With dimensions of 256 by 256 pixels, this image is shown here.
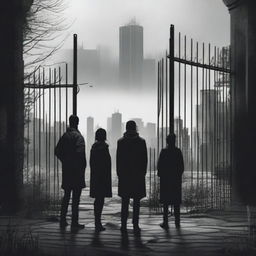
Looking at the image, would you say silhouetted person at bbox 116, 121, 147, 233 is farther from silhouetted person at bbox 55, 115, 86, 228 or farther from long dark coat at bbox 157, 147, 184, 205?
silhouetted person at bbox 55, 115, 86, 228

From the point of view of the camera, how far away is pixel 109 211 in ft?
41.0

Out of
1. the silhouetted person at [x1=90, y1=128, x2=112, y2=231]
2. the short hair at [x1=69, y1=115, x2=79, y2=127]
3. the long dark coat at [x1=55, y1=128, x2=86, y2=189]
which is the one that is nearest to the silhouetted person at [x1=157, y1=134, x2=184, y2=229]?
the silhouetted person at [x1=90, y1=128, x2=112, y2=231]

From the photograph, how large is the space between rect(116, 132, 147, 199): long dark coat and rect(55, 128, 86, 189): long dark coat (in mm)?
776

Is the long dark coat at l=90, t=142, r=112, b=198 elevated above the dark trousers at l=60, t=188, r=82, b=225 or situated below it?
above

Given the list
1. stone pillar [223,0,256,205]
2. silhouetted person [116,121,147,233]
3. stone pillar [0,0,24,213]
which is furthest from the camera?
stone pillar [223,0,256,205]

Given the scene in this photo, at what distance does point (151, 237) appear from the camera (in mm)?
8016

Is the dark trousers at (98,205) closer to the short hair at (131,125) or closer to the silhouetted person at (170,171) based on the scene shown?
the silhouetted person at (170,171)

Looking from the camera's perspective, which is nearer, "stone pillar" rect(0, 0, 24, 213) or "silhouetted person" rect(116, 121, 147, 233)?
"silhouetted person" rect(116, 121, 147, 233)

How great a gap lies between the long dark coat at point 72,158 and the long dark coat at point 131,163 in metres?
0.78

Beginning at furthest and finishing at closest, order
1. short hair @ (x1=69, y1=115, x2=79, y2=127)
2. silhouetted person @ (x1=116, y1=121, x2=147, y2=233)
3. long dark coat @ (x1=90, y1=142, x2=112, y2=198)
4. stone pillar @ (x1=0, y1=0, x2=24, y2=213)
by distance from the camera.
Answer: stone pillar @ (x1=0, y1=0, x2=24, y2=213) → short hair @ (x1=69, y1=115, x2=79, y2=127) → long dark coat @ (x1=90, y1=142, x2=112, y2=198) → silhouetted person @ (x1=116, y1=121, x2=147, y2=233)

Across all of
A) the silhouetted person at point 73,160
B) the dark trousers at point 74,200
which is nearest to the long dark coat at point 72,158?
the silhouetted person at point 73,160

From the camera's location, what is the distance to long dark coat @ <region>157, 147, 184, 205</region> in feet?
29.0

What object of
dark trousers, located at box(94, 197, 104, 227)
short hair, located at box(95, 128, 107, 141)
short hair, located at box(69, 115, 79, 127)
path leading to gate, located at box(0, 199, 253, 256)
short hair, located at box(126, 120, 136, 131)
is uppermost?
short hair, located at box(69, 115, 79, 127)

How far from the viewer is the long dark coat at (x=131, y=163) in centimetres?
827
